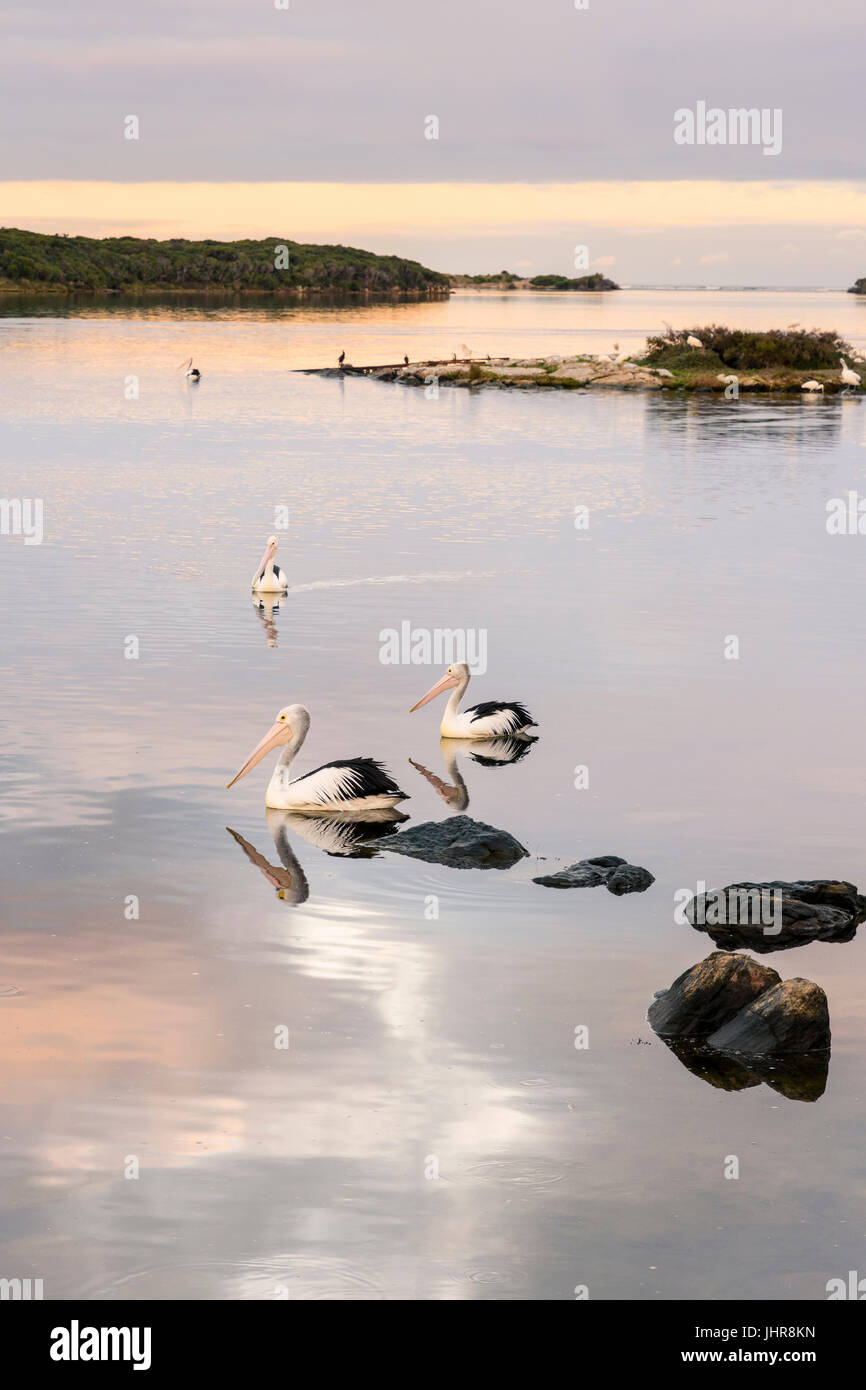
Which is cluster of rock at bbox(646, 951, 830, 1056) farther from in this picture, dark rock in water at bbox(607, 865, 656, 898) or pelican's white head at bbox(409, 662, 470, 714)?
pelican's white head at bbox(409, 662, 470, 714)

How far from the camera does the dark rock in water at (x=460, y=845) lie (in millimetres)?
14188

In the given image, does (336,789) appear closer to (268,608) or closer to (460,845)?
(460,845)

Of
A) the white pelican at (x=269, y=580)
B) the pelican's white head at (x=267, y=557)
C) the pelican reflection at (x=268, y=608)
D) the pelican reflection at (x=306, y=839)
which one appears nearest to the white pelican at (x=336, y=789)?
the pelican reflection at (x=306, y=839)

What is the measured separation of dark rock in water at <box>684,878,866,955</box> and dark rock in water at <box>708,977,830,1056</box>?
5.11 ft

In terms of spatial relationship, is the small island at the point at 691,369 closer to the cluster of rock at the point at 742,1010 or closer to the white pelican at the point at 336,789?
the white pelican at the point at 336,789

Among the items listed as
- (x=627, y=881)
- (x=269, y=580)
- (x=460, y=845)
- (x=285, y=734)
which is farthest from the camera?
(x=269, y=580)

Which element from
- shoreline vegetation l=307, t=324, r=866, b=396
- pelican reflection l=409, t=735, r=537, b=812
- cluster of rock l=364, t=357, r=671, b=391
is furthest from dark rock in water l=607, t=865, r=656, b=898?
cluster of rock l=364, t=357, r=671, b=391

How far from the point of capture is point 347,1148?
9.48 metres

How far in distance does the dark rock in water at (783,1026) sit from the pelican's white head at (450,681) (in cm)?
804

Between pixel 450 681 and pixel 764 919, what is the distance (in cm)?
682

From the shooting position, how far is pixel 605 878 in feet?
45.1

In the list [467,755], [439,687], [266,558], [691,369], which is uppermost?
[691,369]

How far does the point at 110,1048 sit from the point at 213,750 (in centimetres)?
693

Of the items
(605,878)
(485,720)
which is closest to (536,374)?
(485,720)
